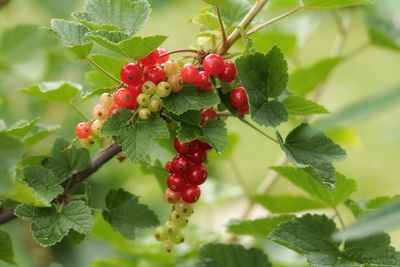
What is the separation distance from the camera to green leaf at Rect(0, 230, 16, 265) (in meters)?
0.88

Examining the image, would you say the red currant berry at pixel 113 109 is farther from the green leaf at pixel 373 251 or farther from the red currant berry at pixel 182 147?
the green leaf at pixel 373 251

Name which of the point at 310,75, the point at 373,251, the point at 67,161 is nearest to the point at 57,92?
the point at 67,161

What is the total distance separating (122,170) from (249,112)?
1231mm

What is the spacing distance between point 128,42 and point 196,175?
19 centimetres

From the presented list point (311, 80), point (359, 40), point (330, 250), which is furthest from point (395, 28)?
point (359, 40)

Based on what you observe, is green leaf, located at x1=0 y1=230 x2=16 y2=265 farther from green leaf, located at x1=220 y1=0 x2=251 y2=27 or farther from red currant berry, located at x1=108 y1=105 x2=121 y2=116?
green leaf, located at x1=220 y1=0 x2=251 y2=27

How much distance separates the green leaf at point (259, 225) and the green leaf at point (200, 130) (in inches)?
6.8

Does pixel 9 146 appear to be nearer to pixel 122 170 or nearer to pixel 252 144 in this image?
pixel 122 170

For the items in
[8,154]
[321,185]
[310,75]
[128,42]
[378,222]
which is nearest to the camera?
[378,222]

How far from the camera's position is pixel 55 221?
79 centimetres

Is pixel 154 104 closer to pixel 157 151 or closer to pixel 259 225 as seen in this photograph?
pixel 259 225

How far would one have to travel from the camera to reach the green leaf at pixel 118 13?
83cm

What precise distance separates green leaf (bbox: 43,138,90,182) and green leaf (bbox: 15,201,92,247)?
0.07 metres

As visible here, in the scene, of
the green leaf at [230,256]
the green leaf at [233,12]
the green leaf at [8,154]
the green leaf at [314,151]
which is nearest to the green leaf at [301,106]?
the green leaf at [314,151]
